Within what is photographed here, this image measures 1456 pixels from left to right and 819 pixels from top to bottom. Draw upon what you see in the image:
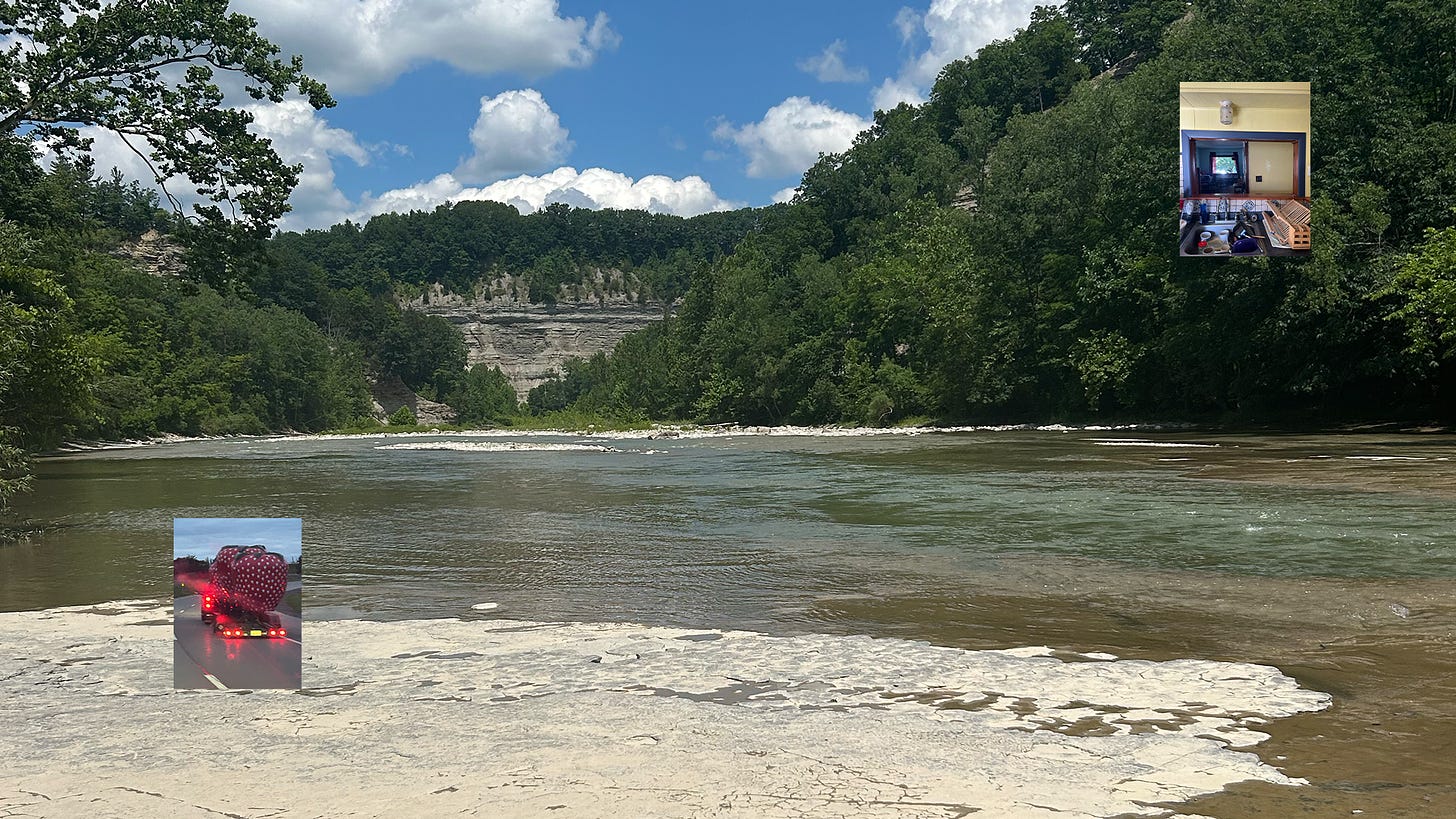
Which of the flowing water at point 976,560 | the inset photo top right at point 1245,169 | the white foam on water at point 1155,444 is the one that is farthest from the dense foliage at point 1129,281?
the flowing water at point 976,560

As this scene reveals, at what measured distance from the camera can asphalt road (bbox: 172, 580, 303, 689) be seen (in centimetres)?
499

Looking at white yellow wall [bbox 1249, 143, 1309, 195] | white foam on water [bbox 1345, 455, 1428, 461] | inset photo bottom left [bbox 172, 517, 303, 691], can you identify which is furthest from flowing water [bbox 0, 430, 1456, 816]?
white yellow wall [bbox 1249, 143, 1309, 195]

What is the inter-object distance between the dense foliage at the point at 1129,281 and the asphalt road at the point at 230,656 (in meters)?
36.9

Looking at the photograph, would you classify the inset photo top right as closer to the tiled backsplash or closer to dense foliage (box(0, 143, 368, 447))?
the tiled backsplash

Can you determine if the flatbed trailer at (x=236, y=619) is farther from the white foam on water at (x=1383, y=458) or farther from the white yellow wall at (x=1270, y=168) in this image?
the white yellow wall at (x=1270, y=168)

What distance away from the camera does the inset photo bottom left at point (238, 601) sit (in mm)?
4418

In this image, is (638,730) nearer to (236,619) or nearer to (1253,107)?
(236,619)

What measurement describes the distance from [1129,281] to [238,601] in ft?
175

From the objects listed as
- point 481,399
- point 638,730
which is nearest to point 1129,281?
point 638,730

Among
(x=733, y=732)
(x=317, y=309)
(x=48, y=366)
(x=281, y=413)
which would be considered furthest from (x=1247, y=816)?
(x=317, y=309)

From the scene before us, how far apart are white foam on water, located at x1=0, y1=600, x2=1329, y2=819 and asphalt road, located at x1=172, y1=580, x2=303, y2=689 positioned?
371 millimetres

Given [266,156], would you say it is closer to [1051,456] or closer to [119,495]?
[119,495]

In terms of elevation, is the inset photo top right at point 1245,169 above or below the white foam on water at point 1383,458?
above

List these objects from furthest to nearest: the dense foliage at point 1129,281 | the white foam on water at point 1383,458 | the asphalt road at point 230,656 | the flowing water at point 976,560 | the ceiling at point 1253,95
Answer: the ceiling at point 1253,95
the dense foliage at point 1129,281
the white foam on water at point 1383,458
the flowing water at point 976,560
the asphalt road at point 230,656
